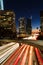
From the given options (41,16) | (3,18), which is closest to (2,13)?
(3,18)

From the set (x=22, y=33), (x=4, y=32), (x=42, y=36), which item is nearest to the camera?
(x=42, y=36)

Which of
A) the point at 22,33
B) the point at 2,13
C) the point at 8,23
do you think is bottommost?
the point at 22,33

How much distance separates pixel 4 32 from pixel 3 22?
4.66 m

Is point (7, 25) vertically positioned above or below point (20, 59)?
above

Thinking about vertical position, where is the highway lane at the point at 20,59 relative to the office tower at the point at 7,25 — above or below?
below

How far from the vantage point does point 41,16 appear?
69750mm

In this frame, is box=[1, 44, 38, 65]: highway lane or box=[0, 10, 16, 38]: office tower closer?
box=[1, 44, 38, 65]: highway lane

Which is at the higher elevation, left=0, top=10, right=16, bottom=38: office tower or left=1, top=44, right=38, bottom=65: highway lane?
left=0, top=10, right=16, bottom=38: office tower

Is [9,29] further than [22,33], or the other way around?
[22,33]

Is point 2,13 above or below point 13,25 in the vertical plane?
above

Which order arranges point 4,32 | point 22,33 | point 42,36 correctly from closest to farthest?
point 42,36
point 4,32
point 22,33

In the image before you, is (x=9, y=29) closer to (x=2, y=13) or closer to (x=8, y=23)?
(x=8, y=23)

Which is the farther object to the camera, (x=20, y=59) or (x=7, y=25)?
(x=7, y=25)

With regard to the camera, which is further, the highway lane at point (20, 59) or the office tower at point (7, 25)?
the office tower at point (7, 25)
